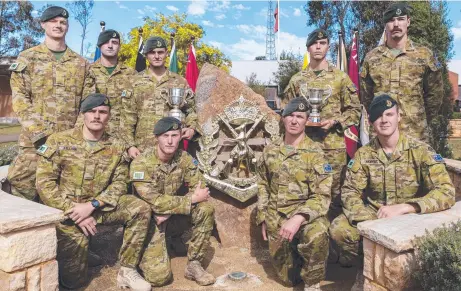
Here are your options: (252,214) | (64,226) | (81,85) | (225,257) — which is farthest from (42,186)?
(252,214)

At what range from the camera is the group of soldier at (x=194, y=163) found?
3229 millimetres

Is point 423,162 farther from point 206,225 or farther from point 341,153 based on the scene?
point 206,225

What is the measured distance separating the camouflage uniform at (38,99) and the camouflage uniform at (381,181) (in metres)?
2.69

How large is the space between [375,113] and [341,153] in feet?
3.18

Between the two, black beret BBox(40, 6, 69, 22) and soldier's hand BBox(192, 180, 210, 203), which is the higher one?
black beret BBox(40, 6, 69, 22)

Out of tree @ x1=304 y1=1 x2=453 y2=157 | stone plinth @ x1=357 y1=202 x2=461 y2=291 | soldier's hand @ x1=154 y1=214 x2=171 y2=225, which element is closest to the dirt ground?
soldier's hand @ x1=154 y1=214 x2=171 y2=225

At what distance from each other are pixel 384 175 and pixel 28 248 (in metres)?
2.63

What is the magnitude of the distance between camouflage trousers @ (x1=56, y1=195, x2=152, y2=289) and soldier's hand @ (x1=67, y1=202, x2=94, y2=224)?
85 millimetres

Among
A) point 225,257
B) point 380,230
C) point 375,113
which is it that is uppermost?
point 375,113

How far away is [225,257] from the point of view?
4215mm

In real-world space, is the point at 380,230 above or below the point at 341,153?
below

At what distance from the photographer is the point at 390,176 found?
10.7 feet

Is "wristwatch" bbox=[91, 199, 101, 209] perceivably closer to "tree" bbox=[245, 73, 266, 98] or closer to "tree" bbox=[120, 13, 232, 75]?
"tree" bbox=[120, 13, 232, 75]

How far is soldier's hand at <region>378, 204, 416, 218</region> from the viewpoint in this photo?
295 centimetres
